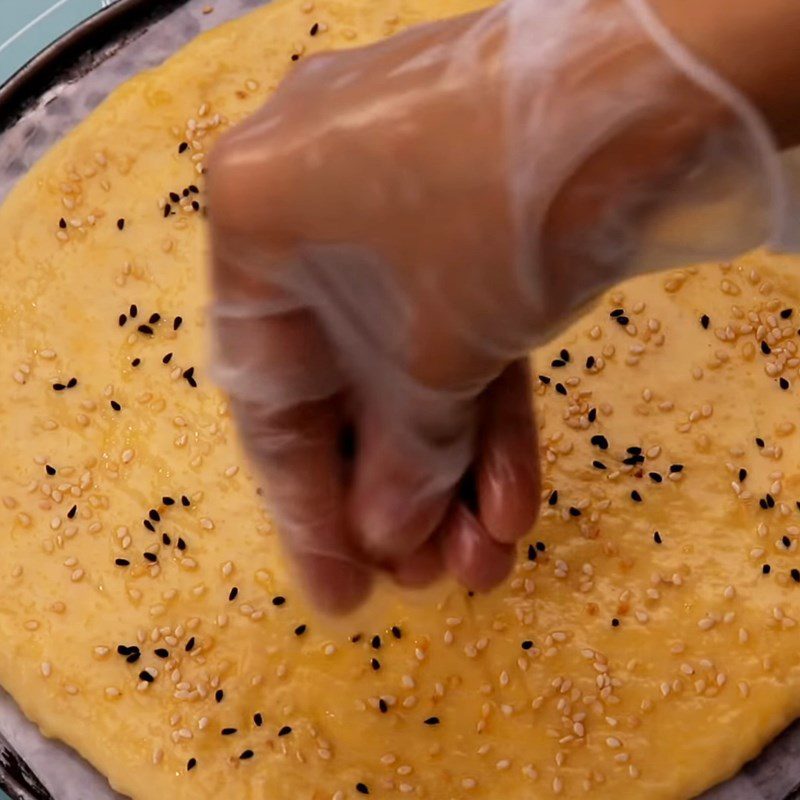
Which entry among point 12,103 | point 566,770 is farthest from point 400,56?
point 12,103

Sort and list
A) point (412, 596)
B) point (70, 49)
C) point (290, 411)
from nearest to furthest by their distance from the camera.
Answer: point (290, 411)
point (412, 596)
point (70, 49)

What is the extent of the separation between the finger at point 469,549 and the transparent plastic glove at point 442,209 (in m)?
0.09

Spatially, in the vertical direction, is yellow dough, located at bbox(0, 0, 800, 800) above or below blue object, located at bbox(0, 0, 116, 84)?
below

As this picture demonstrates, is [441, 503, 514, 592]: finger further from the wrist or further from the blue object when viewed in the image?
the blue object

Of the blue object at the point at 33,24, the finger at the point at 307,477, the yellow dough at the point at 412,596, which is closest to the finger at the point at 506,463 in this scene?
the finger at the point at 307,477

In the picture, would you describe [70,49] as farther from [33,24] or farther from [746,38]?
[746,38]

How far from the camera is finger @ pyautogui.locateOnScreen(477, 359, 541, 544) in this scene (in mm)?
1219

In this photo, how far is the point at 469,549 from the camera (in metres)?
1.23

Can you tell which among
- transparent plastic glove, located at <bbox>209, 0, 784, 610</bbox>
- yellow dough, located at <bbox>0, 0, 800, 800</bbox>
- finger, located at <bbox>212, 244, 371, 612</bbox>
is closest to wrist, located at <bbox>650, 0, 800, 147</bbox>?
transparent plastic glove, located at <bbox>209, 0, 784, 610</bbox>

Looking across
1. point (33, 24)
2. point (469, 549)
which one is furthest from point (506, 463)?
point (33, 24)

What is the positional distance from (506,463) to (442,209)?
0.41m

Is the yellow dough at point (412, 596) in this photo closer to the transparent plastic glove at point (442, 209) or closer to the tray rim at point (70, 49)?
the tray rim at point (70, 49)

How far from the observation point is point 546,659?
1.63 meters

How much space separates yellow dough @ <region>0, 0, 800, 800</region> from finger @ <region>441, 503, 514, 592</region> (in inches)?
15.8
